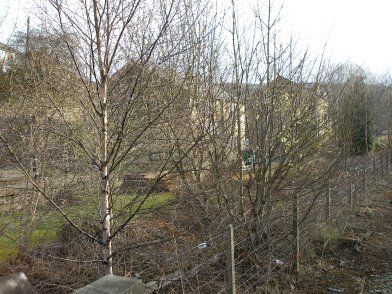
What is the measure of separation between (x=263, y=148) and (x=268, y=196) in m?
0.85

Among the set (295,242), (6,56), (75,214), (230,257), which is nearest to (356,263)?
(295,242)

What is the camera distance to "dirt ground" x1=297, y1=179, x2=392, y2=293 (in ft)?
19.2

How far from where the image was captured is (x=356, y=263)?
6879mm

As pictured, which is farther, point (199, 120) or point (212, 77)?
point (212, 77)

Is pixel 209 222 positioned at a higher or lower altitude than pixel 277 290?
higher

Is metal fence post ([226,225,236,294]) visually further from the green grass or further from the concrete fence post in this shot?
the concrete fence post

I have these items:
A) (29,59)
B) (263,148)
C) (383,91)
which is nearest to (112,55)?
(29,59)

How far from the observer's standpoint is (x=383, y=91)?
1278 inches

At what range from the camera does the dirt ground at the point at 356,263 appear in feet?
19.2

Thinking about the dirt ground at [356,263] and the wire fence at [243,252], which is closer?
the wire fence at [243,252]

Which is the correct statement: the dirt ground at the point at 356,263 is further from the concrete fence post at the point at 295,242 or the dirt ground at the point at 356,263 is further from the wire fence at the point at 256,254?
the wire fence at the point at 256,254

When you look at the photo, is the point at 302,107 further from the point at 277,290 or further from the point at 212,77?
the point at 277,290

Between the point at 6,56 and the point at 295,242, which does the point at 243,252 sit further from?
the point at 6,56

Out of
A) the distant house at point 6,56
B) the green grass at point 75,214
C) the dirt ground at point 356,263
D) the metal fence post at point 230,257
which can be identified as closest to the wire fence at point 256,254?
the metal fence post at point 230,257
